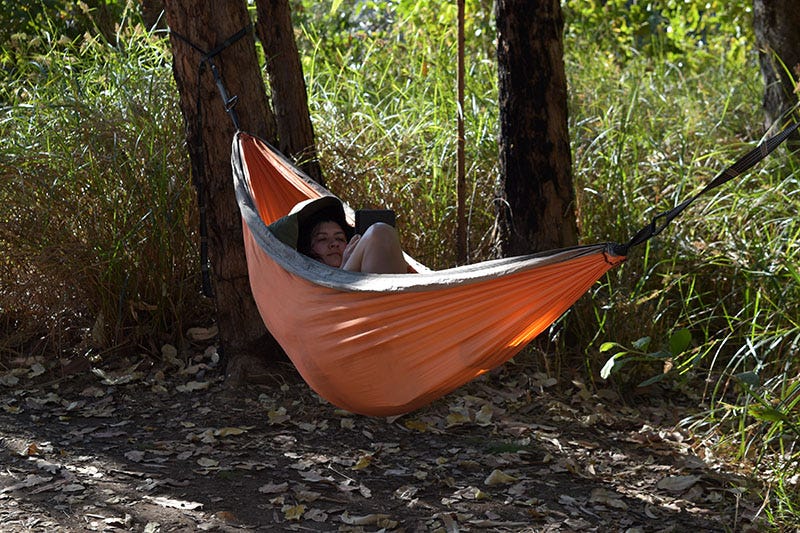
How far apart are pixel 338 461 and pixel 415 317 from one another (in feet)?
3.52

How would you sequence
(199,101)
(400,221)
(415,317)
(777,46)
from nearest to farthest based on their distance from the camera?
1. (415,317)
2. (199,101)
3. (400,221)
4. (777,46)

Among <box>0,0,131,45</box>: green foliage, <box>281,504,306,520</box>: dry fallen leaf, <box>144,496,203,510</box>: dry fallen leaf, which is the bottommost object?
<box>281,504,306,520</box>: dry fallen leaf

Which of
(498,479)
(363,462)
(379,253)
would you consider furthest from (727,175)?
(363,462)

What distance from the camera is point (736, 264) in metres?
3.62

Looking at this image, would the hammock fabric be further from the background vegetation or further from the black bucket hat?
the background vegetation

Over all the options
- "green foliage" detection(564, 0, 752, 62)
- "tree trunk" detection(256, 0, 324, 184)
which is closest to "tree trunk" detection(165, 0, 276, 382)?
"tree trunk" detection(256, 0, 324, 184)

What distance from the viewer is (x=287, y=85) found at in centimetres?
375

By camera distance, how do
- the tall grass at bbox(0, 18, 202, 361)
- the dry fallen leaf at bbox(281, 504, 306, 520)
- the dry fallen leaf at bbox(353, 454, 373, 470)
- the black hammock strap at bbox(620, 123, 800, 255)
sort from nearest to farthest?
the black hammock strap at bbox(620, 123, 800, 255) < the dry fallen leaf at bbox(281, 504, 306, 520) < the dry fallen leaf at bbox(353, 454, 373, 470) < the tall grass at bbox(0, 18, 202, 361)

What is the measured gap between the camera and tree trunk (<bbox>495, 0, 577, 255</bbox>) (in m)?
3.65

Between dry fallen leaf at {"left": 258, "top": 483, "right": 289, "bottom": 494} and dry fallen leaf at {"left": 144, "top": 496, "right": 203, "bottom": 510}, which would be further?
dry fallen leaf at {"left": 258, "top": 483, "right": 289, "bottom": 494}

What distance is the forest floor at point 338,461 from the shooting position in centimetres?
277

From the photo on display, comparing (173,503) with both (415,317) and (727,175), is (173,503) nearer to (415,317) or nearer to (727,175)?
(415,317)

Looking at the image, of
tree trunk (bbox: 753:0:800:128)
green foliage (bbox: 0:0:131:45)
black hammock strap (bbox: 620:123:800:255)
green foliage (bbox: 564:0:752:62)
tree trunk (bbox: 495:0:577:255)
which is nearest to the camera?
black hammock strap (bbox: 620:123:800:255)

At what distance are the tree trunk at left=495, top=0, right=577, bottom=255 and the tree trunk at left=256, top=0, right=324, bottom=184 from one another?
748 millimetres
